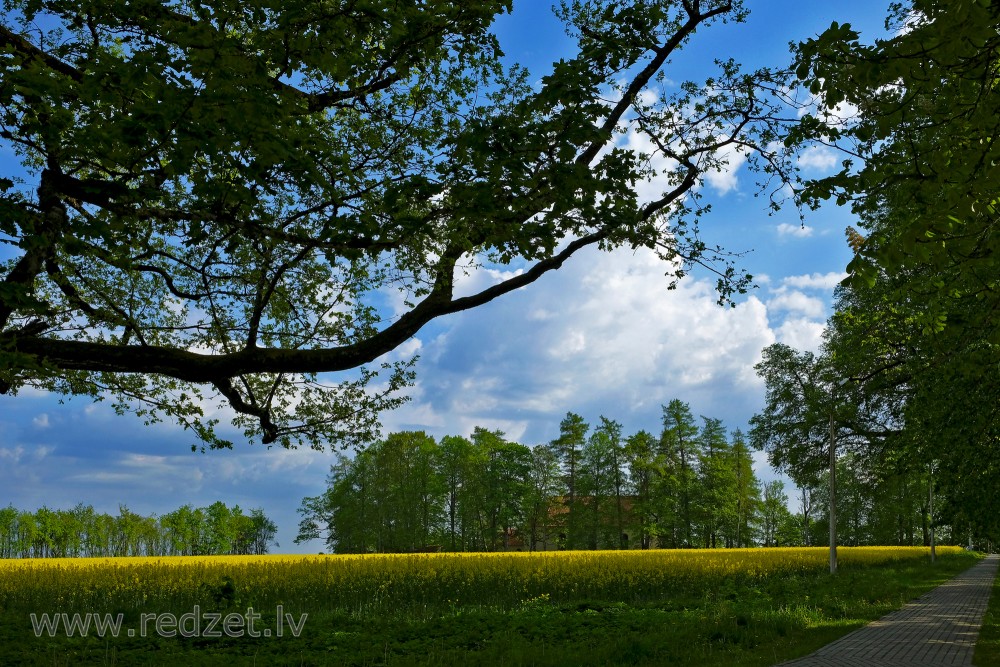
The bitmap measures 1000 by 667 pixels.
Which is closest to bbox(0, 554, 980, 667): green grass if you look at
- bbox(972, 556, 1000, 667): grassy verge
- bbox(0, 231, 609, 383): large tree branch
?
bbox(972, 556, 1000, 667): grassy verge

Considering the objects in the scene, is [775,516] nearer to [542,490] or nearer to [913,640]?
[542,490]

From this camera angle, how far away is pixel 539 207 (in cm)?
742

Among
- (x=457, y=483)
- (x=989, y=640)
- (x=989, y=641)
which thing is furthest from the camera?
(x=457, y=483)

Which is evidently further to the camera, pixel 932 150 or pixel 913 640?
pixel 913 640

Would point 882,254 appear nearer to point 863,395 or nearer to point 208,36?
point 208,36

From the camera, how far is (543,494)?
61.4 metres

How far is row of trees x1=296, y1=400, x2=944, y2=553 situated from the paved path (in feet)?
140

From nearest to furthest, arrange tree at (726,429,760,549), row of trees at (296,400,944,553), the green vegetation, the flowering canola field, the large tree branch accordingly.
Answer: the large tree branch < the green vegetation < the flowering canola field < row of trees at (296,400,944,553) < tree at (726,429,760,549)

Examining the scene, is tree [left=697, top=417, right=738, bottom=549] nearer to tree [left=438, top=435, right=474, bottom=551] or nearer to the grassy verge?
tree [left=438, top=435, right=474, bottom=551]

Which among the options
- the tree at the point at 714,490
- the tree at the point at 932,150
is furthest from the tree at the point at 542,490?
the tree at the point at 932,150

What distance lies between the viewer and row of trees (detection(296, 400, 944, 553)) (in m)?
59.6

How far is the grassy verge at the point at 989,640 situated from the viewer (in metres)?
9.91

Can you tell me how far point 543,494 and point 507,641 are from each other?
51841 mm

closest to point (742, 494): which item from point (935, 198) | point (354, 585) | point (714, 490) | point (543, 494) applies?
point (714, 490)
